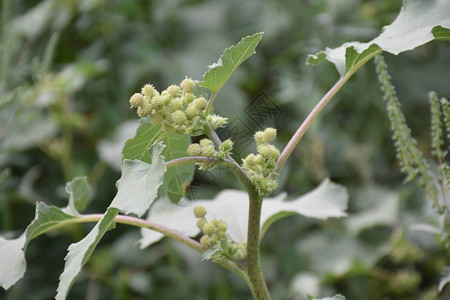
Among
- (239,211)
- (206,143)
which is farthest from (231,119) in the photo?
(206,143)

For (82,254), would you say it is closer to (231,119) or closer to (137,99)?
(137,99)

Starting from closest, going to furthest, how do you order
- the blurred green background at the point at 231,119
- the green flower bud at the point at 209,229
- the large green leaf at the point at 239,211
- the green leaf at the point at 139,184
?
the green leaf at the point at 139,184
the green flower bud at the point at 209,229
the large green leaf at the point at 239,211
the blurred green background at the point at 231,119

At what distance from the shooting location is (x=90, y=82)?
153cm

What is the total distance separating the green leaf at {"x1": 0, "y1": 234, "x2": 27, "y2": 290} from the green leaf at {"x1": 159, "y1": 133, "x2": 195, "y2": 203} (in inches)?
5.5

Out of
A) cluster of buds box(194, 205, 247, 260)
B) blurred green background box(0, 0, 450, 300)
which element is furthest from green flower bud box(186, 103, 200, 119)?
blurred green background box(0, 0, 450, 300)

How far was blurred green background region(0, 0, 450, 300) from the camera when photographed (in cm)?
106

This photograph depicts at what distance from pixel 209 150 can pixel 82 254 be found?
13 cm

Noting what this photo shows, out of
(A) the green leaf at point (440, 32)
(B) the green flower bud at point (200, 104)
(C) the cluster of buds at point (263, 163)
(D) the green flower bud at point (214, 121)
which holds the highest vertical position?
Result: (A) the green leaf at point (440, 32)

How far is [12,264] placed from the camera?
498 millimetres

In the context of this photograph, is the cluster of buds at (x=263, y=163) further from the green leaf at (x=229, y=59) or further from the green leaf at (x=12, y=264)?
the green leaf at (x=12, y=264)

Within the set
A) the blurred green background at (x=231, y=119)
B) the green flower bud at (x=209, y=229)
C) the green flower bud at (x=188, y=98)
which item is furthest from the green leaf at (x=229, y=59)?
the blurred green background at (x=231, y=119)

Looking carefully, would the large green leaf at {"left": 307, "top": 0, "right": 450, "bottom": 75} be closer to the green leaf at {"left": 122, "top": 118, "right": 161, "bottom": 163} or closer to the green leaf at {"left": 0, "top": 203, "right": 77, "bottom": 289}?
the green leaf at {"left": 122, "top": 118, "right": 161, "bottom": 163}

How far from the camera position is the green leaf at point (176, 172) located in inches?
20.8

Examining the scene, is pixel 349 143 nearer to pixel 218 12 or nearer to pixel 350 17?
pixel 350 17
